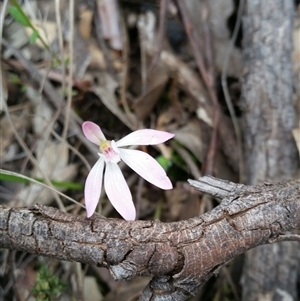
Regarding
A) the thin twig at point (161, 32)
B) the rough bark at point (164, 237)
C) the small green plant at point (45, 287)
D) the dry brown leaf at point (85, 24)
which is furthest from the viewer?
the dry brown leaf at point (85, 24)

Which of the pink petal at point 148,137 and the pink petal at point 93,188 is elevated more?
the pink petal at point 148,137

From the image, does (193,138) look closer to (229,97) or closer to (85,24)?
(229,97)

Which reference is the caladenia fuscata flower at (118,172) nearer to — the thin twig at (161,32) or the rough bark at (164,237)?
the rough bark at (164,237)

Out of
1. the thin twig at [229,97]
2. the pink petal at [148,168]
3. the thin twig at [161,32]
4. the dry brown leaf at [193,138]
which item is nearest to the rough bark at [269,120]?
the thin twig at [229,97]

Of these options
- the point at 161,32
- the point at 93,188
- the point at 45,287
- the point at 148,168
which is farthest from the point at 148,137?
the point at 161,32

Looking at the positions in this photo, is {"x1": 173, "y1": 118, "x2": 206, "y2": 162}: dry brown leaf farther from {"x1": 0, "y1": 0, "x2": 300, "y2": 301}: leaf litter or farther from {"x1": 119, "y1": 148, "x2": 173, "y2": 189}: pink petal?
{"x1": 119, "y1": 148, "x2": 173, "y2": 189}: pink petal

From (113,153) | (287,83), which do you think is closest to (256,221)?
(113,153)
